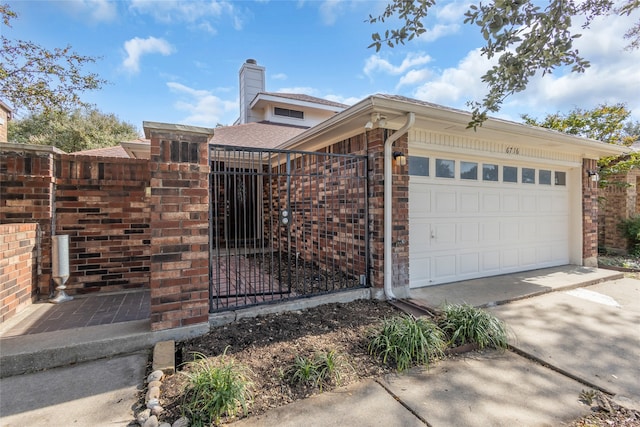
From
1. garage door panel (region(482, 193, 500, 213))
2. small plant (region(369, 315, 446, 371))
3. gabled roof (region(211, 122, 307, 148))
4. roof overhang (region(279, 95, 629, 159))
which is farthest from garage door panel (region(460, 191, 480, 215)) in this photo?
gabled roof (region(211, 122, 307, 148))

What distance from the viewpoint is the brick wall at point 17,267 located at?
2990 mm

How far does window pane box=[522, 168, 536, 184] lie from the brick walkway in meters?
7.12

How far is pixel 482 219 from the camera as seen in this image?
552 centimetres

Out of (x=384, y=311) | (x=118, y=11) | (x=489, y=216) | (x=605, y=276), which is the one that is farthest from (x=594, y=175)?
(x=118, y=11)

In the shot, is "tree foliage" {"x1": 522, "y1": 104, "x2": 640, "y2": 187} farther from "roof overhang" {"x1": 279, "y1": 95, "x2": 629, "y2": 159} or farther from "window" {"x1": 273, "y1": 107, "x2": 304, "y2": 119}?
"window" {"x1": 273, "y1": 107, "x2": 304, "y2": 119}

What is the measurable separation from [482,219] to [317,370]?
4513 millimetres

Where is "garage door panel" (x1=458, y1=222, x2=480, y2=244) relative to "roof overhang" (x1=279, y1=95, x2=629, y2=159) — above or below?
below

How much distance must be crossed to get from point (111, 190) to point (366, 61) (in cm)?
537

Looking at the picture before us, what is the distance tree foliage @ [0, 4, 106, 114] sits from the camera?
613 centimetres

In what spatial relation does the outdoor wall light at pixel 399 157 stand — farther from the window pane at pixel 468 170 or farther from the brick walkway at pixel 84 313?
the brick walkway at pixel 84 313

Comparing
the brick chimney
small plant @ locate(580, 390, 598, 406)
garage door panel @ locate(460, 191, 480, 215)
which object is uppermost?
the brick chimney

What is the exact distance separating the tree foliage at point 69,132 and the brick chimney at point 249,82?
6597 mm

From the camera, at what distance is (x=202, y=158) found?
304 cm

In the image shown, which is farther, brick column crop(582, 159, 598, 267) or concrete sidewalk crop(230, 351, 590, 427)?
brick column crop(582, 159, 598, 267)
